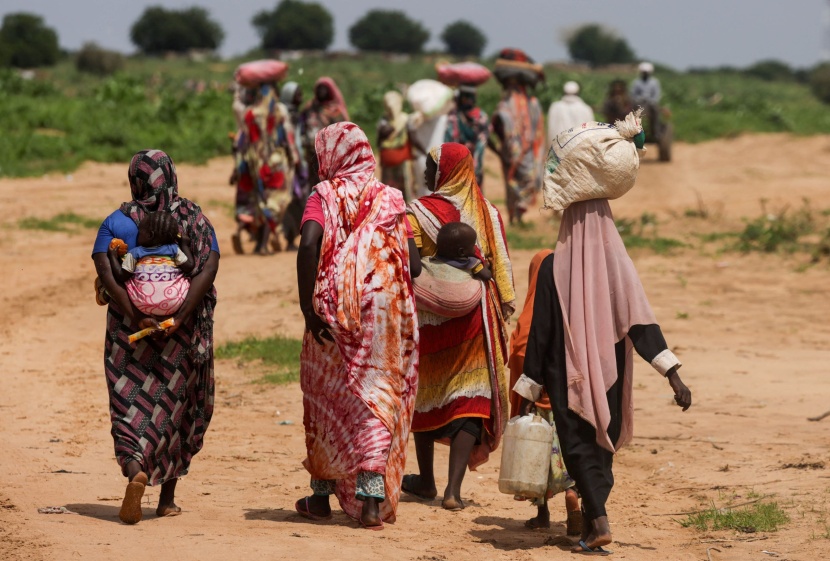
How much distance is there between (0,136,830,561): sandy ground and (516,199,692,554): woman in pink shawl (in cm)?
48

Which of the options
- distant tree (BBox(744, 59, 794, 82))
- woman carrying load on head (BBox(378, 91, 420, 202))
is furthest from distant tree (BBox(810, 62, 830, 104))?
woman carrying load on head (BBox(378, 91, 420, 202))

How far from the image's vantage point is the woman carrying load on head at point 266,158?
14305mm

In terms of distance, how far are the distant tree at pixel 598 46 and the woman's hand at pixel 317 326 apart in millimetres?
105643

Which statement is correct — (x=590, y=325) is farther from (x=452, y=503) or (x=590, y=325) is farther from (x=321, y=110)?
(x=321, y=110)

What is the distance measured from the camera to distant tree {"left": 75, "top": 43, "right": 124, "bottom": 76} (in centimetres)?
6281

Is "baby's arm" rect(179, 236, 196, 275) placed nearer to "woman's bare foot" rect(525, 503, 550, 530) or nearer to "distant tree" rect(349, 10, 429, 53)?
"woman's bare foot" rect(525, 503, 550, 530)

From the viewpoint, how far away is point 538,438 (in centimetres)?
550

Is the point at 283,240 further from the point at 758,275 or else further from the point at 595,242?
the point at 595,242

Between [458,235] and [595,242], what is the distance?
108 cm

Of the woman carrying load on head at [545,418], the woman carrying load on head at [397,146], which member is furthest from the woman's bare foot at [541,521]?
the woman carrying load on head at [397,146]

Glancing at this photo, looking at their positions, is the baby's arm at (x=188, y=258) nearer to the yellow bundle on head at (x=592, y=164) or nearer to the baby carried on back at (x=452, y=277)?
the baby carried on back at (x=452, y=277)

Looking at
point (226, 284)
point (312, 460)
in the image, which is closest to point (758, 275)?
point (226, 284)

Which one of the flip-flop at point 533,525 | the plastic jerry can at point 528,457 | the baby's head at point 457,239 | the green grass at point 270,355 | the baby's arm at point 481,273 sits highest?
the baby's head at point 457,239

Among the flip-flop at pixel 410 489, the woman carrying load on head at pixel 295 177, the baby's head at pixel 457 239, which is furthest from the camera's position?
the woman carrying load on head at pixel 295 177
